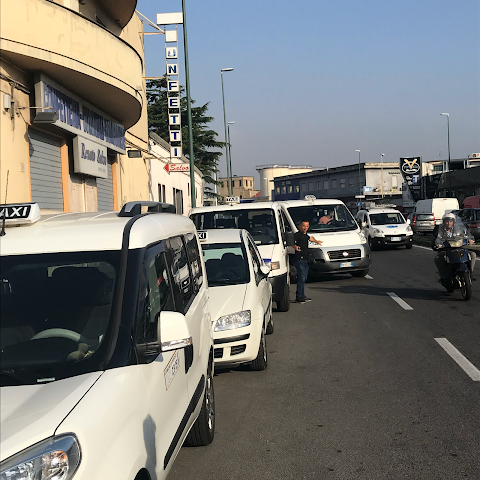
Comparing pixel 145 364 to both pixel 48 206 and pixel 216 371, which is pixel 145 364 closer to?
pixel 216 371

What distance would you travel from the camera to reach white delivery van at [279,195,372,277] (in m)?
14.6

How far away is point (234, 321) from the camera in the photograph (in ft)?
20.5

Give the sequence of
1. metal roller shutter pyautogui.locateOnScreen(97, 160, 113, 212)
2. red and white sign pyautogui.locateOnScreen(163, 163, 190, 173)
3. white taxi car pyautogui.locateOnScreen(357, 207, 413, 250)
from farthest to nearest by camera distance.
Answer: white taxi car pyautogui.locateOnScreen(357, 207, 413, 250), red and white sign pyautogui.locateOnScreen(163, 163, 190, 173), metal roller shutter pyautogui.locateOnScreen(97, 160, 113, 212)

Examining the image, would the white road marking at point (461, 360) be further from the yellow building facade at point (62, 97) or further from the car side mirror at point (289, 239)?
the yellow building facade at point (62, 97)

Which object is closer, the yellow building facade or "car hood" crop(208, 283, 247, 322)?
"car hood" crop(208, 283, 247, 322)

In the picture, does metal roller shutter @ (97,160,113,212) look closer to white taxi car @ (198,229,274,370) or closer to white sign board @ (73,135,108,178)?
white sign board @ (73,135,108,178)

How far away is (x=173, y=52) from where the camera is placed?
2556 cm

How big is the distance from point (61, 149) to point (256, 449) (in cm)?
1199

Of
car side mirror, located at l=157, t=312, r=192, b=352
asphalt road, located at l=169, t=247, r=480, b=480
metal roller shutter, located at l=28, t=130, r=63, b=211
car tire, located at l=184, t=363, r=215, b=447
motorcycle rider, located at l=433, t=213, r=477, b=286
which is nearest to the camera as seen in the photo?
car side mirror, located at l=157, t=312, r=192, b=352

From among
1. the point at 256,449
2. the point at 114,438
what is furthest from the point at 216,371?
the point at 114,438

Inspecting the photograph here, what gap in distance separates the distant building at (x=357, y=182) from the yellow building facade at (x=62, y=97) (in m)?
77.3

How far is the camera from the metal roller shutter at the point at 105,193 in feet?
60.6

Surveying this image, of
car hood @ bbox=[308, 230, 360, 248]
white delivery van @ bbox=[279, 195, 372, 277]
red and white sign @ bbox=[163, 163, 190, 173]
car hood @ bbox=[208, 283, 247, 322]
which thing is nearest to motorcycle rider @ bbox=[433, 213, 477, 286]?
white delivery van @ bbox=[279, 195, 372, 277]

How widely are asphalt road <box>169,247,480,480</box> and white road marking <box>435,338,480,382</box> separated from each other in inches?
2.1
